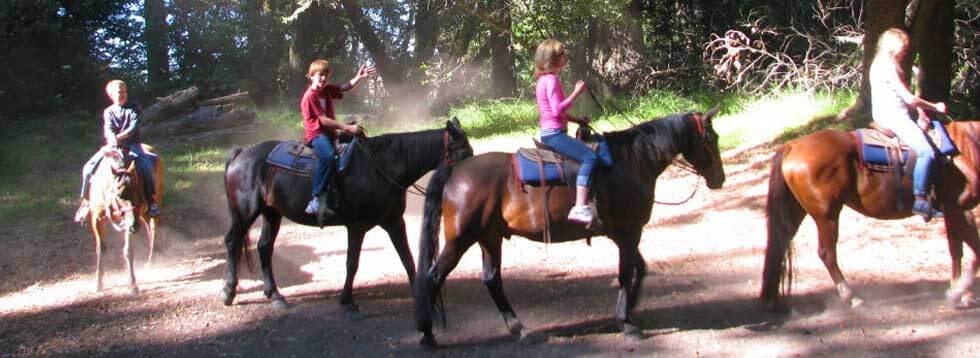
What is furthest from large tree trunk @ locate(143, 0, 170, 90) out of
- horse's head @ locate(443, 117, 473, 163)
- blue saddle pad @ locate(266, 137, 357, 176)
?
horse's head @ locate(443, 117, 473, 163)

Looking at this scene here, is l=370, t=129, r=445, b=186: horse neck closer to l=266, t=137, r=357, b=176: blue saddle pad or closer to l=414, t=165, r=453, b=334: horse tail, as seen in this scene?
l=266, t=137, r=357, b=176: blue saddle pad

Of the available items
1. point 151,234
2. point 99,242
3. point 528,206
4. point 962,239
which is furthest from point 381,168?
point 962,239

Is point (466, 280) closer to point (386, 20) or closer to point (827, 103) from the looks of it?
point (827, 103)

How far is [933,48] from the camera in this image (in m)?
11.5

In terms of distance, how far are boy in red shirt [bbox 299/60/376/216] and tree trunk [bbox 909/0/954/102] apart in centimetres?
931

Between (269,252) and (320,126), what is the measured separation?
1444mm

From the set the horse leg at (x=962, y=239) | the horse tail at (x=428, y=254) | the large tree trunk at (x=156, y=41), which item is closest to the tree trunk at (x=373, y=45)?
the large tree trunk at (x=156, y=41)

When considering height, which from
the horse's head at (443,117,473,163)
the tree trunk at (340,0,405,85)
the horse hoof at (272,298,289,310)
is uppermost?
the tree trunk at (340,0,405,85)

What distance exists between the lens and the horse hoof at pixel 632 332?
5.66m

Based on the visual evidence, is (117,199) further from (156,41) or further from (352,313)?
(156,41)

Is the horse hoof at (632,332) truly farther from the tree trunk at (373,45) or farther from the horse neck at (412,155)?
the tree trunk at (373,45)

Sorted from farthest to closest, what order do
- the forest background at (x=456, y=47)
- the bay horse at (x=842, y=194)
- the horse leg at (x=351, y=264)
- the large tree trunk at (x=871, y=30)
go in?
the forest background at (x=456, y=47)
the large tree trunk at (x=871, y=30)
the horse leg at (x=351, y=264)
the bay horse at (x=842, y=194)

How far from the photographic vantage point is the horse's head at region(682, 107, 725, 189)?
5879mm

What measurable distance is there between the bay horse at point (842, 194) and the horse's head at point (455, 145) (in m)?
2.64
